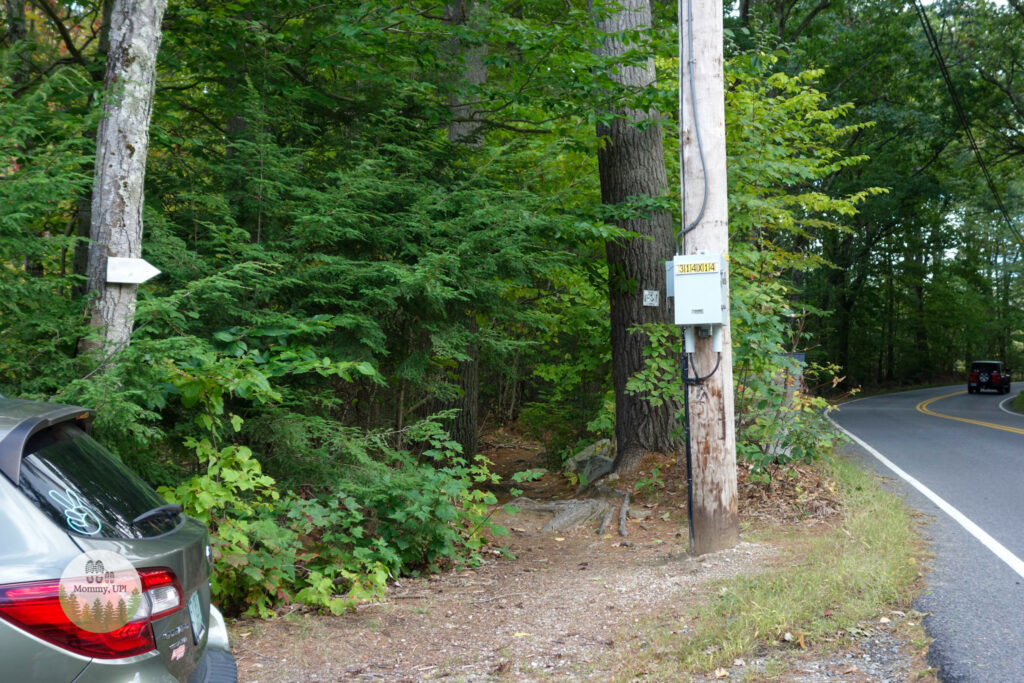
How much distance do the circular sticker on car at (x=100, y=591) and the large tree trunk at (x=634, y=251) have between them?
8.75 metres

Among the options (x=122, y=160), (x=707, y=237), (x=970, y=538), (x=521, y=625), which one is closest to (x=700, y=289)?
(x=707, y=237)

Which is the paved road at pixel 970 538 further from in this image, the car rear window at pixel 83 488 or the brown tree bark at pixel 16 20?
the brown tree bark at pixel 16 20

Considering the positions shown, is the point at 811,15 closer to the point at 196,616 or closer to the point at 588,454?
the point at 588,454

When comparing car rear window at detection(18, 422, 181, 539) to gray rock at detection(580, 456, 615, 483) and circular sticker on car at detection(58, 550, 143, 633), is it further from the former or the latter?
gray rock at detection(580, 456, 615, 483)

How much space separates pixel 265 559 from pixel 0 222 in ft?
9.02

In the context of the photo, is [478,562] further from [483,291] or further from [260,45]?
[260,45]

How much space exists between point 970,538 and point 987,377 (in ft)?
142

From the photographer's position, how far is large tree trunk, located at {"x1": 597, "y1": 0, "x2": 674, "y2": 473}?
427 inches

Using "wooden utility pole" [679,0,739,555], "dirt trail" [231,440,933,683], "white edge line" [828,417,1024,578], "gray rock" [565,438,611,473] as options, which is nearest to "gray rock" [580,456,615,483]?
"gray rock" [565,438,611,473]

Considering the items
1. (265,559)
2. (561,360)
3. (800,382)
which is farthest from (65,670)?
(561,360)

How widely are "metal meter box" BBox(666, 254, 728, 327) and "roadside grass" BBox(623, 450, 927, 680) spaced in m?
2.10

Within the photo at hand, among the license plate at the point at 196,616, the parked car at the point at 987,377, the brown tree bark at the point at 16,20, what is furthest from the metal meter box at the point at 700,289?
the parked car at the point at 987,377

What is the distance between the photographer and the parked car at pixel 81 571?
2230 millimetres

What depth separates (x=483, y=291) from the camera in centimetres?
801
